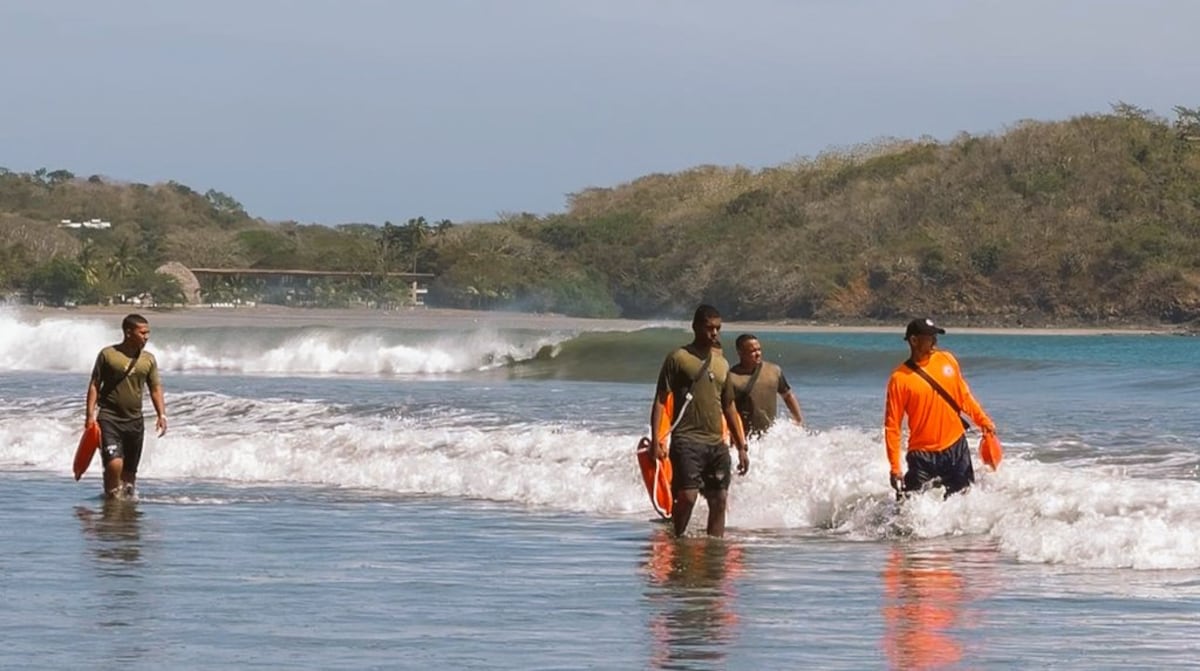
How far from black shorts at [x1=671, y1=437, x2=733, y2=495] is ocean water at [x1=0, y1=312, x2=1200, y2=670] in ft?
1.33

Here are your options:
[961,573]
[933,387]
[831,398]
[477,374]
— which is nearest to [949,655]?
[961,573]

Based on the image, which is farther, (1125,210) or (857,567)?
(1125,210)

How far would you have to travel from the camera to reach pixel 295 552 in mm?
12945

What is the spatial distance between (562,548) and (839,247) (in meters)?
92.3

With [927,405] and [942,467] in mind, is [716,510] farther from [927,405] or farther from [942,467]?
[927,405]

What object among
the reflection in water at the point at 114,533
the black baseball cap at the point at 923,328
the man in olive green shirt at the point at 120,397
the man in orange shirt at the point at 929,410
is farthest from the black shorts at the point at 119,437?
the black baseball cap at the point at 923,328

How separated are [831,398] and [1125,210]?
244 feet

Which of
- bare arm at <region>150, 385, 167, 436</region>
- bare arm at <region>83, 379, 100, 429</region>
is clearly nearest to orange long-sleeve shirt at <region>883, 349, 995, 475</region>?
bare arm at <region>150, 385, 167, 436</region>

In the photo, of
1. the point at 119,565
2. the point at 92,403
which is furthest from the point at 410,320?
the point at 119,565

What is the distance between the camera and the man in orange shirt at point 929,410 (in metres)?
12.8

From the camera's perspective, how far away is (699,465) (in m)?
13.2

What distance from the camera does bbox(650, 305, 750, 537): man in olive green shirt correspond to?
13.0 metres

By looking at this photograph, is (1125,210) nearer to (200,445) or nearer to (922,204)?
(922,204)

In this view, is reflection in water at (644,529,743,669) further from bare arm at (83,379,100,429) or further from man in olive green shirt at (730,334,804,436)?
bare arm at (83,379,100,429)
